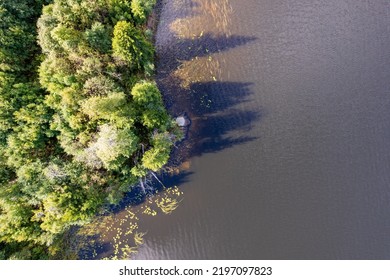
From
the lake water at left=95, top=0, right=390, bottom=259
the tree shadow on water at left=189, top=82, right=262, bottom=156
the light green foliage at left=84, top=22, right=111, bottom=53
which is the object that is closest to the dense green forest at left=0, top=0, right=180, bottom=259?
the light green foliage at left=84, top=22, right=111, bottom=53

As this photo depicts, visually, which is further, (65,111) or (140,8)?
(140,8)

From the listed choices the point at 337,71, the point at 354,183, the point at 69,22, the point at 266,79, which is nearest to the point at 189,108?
the point at 266,79

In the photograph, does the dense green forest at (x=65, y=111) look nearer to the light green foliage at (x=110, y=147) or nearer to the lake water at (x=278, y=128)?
the light green foliage at (x=110, y=147)

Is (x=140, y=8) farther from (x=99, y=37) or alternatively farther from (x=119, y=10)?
(x=99, y=37)

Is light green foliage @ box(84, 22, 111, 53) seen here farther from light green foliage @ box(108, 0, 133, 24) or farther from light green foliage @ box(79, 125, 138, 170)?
light green foliage @ box(79, 125, 138, 170)

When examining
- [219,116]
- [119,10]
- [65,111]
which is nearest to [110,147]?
[65,111]

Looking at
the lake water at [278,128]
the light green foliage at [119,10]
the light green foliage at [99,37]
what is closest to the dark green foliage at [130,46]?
the light green foliage at [99,37]
